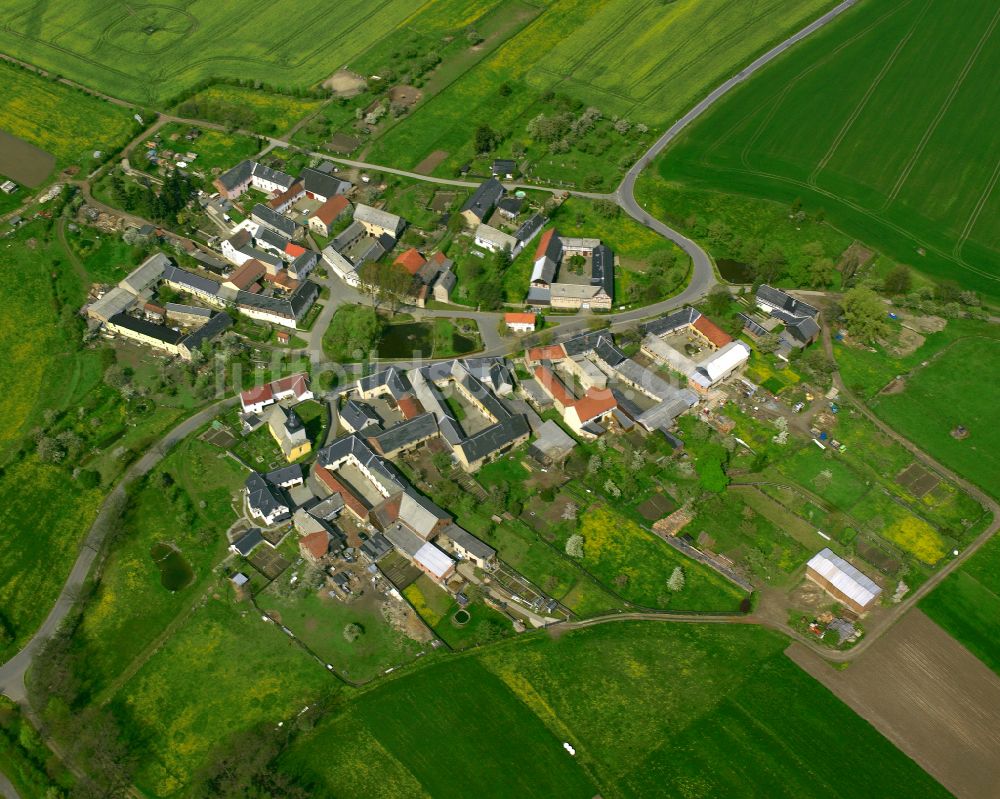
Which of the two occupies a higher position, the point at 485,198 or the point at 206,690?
the point at 485,198

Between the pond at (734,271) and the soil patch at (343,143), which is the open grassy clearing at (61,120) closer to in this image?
the soil patch at (343,143)

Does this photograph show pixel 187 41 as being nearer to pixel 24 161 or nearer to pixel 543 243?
pixel 24 161

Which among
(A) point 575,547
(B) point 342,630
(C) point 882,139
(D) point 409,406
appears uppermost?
(C) point 882,139

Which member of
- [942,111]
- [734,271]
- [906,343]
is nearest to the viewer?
[906,343]

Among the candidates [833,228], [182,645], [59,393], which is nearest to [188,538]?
[182,645]

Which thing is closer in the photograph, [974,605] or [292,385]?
[974,605]

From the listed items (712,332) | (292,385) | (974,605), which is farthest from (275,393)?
(974,605)

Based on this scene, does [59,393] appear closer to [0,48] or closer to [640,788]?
[640,788]
